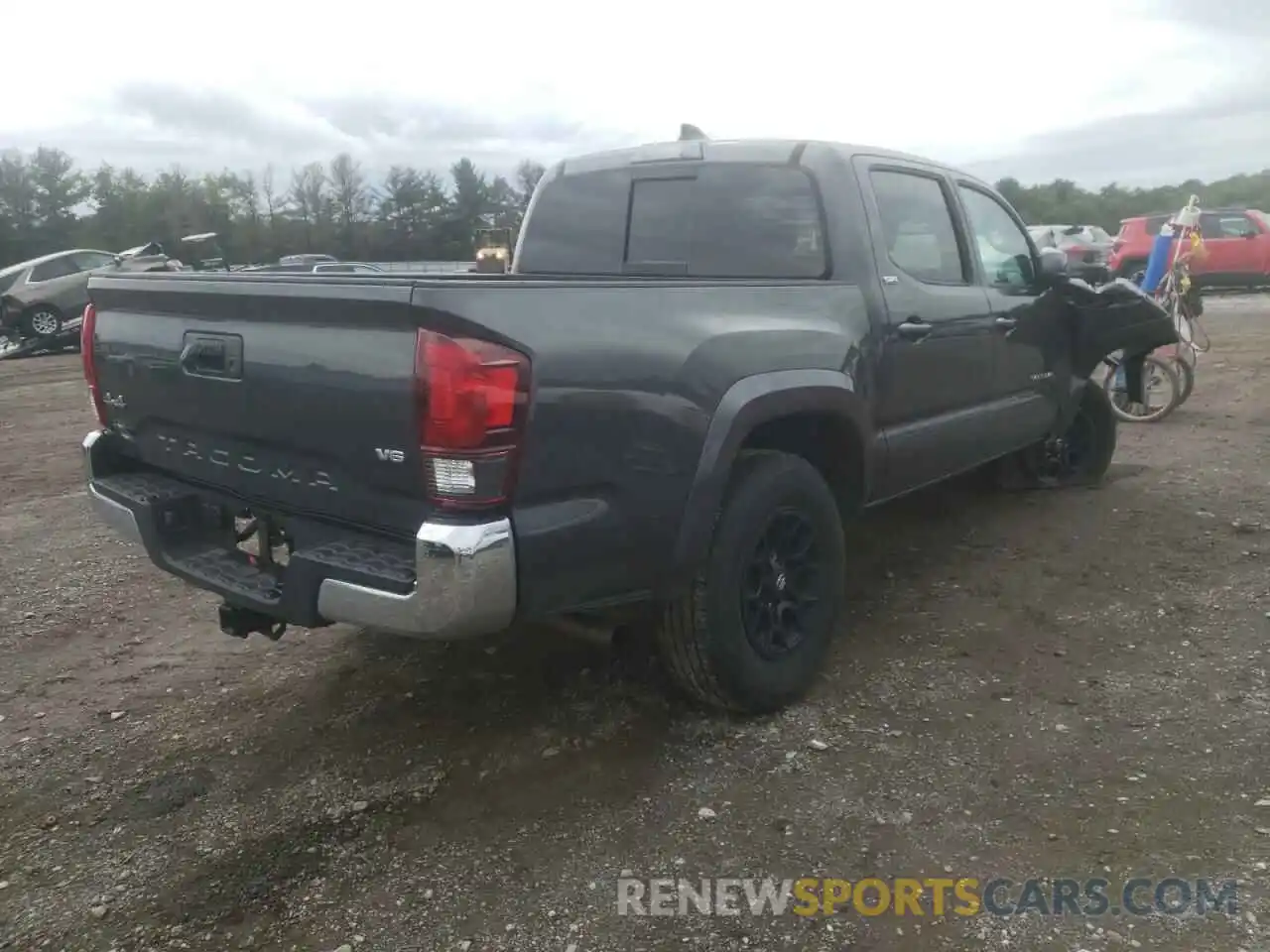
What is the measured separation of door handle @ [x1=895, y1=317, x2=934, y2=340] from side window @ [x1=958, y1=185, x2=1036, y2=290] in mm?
938

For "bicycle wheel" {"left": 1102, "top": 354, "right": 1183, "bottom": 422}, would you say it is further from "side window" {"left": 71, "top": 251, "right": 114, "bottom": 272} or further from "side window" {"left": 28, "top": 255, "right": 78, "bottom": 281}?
"side window" {"left": 28, "top": 255, "right": 78, "bottom": 281}

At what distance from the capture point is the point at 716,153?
411 centimetres

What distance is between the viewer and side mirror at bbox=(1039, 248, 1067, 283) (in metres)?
5.18

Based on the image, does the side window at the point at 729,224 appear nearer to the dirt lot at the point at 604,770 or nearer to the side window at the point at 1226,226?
the dirt lot at the point at 604,770

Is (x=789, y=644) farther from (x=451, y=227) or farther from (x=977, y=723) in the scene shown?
(x=451, y=227)

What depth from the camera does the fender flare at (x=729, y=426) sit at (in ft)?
9.52

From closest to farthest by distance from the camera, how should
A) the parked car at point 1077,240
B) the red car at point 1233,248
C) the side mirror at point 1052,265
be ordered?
the side mirror at point 1052,265 → the red car at point 1233,248 → the parked car at point 1077,240

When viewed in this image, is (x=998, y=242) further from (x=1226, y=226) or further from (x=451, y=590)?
(x=1226, y=226)

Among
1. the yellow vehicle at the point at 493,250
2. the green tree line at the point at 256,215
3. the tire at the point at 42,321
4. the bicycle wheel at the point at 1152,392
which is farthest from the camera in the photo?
the green tree line at the point at 256,215

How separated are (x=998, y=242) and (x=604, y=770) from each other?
11.1 ft

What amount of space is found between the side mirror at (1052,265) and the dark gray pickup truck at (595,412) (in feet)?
2.53

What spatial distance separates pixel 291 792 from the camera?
3.05m

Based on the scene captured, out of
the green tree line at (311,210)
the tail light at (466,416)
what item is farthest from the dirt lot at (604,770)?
the green tree line at (311,210)

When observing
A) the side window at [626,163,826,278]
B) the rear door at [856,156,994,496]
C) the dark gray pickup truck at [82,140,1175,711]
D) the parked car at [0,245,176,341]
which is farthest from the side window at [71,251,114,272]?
the rear door at [856,156,994,496]
